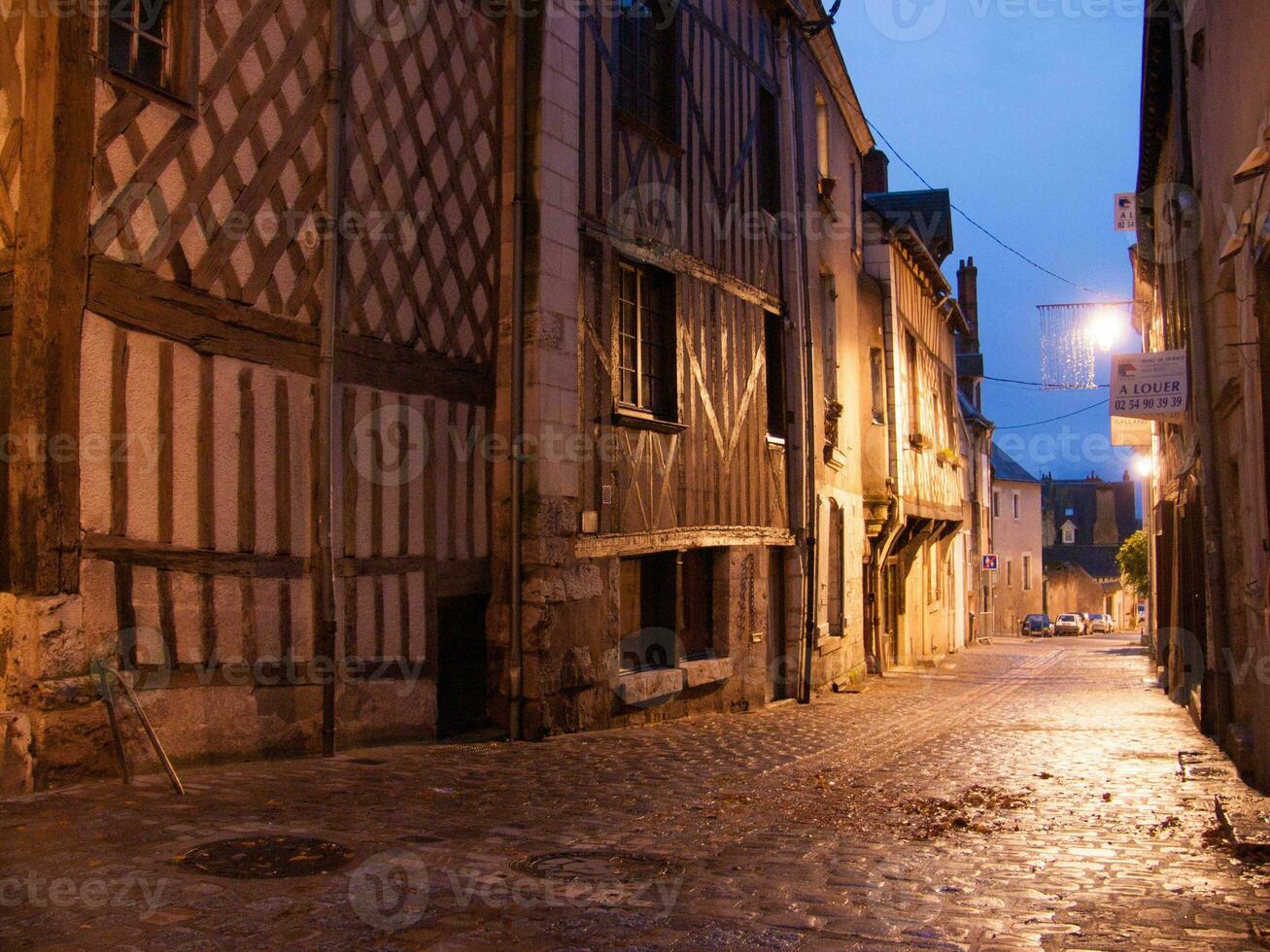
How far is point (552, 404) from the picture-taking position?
8523mm

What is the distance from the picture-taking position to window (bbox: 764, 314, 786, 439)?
12.7 metres

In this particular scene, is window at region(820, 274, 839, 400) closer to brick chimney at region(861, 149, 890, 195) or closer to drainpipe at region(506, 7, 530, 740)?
drainpipe at region(506, 7, 530, 740)

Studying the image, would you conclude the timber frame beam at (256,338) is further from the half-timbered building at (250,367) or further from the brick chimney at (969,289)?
the brick chimney at (969,289)

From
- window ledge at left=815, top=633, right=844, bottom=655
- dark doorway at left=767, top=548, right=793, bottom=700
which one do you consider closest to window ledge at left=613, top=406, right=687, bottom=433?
dark doorway at left=767, top=548, right=793, bottom=700

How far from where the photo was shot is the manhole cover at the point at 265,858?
4.12 m

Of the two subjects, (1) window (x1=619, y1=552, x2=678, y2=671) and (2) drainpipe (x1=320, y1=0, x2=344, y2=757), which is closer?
(2) drainpipe (x1=320, y1=0, x2=344, y2=757)

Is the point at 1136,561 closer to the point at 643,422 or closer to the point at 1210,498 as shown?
the point at 1210,498

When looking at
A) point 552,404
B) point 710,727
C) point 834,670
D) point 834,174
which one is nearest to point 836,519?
point 834,670

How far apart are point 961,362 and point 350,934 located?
3640 cm

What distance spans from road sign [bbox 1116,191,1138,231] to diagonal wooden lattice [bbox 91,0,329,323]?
12.1 m

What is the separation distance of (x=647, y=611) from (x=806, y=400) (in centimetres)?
401

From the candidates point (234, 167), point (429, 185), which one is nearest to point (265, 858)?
point (234, 167)

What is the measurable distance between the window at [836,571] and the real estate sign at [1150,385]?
528 cm

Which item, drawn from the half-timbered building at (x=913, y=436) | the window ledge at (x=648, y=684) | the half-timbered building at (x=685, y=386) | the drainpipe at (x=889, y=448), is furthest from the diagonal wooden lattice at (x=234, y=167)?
the drainpipe at (x=889, y=448)
